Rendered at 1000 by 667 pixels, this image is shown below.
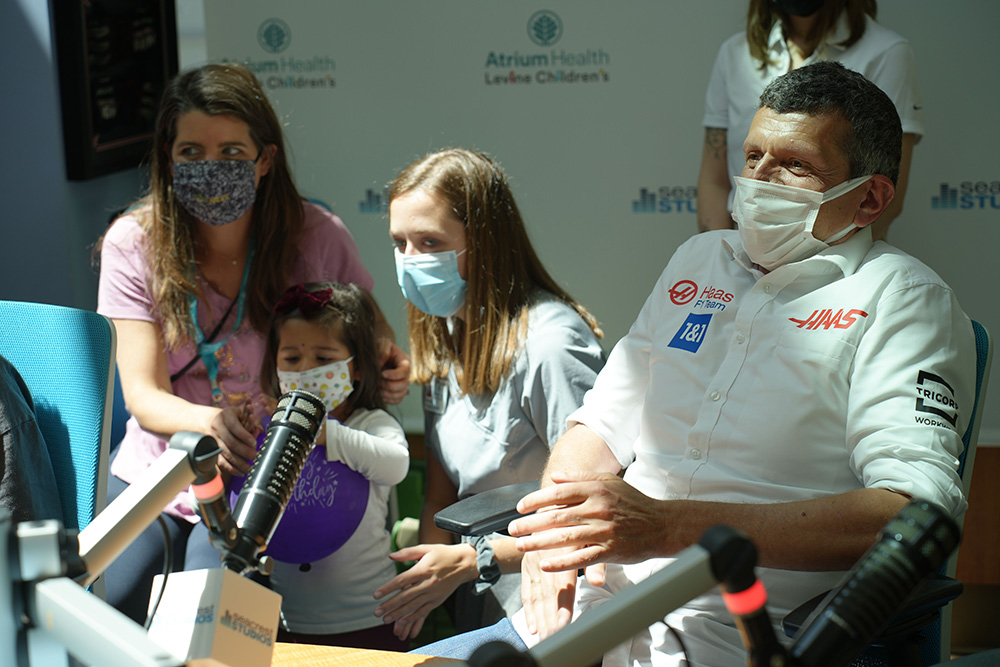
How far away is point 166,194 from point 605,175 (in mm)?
1710

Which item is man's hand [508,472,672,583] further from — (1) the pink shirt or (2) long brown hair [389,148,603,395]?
(1) the pink shirt

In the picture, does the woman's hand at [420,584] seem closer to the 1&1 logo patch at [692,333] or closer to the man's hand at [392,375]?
the man's hand at [392,375]

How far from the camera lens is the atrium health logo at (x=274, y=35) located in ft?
12.1

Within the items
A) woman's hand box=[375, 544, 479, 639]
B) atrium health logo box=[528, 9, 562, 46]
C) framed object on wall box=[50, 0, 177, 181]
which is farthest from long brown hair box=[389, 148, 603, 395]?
framed object on wall box=[50, 0, 177, 181]

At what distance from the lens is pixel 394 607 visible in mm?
1830

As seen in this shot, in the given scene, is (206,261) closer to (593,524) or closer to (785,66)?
(593,524)

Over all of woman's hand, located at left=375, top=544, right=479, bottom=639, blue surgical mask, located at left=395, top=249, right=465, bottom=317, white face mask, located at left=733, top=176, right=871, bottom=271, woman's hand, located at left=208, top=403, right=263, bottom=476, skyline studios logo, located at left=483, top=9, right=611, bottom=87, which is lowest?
woman's hand, located at left=375, top=544, right=479, bottom=639

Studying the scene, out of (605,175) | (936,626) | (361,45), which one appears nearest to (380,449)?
(936,626)

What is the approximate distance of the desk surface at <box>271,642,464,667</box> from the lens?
132 centimetres

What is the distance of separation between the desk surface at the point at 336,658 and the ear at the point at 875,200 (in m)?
1.05

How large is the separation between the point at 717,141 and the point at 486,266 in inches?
51.5

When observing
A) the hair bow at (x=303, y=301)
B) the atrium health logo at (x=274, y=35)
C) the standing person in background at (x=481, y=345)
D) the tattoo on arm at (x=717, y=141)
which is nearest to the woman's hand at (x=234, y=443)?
the hair bow at (x=303, y=301)

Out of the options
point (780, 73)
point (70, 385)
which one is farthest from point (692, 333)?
point (780, 73)

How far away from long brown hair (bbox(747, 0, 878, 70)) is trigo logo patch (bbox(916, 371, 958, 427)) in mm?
1722
